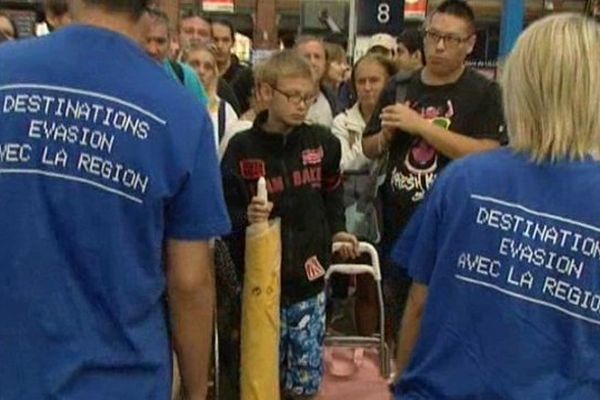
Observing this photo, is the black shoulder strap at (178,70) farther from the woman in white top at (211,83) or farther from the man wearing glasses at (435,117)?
the man wearing glasses at (435,117)

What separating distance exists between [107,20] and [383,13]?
9266 millimetres

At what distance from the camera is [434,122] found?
3.82m

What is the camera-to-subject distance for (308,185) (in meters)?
3.97

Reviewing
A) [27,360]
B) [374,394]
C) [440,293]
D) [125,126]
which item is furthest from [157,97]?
[374,394]

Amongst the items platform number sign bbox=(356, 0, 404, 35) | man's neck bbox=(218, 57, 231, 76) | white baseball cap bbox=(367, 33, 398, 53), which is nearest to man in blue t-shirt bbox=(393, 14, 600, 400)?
man's neck bbox=(218, 57, 231, 76)

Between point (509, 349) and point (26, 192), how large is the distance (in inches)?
39.9

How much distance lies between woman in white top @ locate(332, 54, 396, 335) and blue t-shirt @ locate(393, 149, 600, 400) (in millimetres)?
2343

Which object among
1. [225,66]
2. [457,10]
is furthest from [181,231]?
[225,66]

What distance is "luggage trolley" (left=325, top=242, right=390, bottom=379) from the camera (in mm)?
4426

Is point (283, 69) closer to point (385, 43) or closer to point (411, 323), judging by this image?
point (411, 323)

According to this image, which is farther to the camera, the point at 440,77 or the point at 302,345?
the point at 302,345

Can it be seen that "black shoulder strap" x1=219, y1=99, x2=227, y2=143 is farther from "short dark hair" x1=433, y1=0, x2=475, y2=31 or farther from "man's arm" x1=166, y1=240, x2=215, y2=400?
"man's arm" x1=166, y1=240, x2=215, y2=400

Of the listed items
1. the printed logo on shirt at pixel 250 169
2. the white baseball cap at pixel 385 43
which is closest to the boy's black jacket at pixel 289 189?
the printed logo on shirt at pixel 250 169

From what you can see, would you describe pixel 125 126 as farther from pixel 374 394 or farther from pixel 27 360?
pixel 374 394
